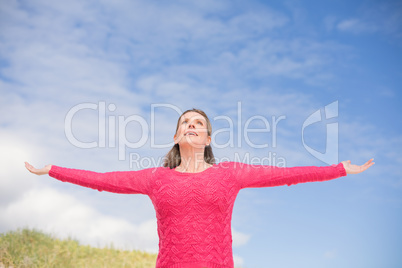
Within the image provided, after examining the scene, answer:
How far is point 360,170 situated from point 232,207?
1.40m

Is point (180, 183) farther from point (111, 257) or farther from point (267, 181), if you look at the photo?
point (111, 257)

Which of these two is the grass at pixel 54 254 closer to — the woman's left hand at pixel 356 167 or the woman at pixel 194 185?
the woman at pixel 194 185

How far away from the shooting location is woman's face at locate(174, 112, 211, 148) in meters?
4.20

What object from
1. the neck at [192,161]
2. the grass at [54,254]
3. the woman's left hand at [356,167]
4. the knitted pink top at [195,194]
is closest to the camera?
the knitted pink top at [195,194]

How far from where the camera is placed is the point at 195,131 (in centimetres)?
425

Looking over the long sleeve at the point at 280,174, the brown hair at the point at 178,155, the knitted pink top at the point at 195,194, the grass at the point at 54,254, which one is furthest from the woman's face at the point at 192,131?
the grass at the point at 54,254

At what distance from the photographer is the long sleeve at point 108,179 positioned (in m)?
4.19

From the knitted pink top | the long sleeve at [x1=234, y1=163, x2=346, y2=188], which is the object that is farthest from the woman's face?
the long sleeve at [x1=234, y1=163, x2=346, y2=188]

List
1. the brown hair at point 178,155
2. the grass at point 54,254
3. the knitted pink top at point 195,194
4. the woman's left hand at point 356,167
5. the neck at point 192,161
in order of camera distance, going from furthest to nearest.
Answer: the grass at point 54,254
the brown hair at point 178,155
the neck at point 192,161
the woman's left hand at point 356,167
the knitted pink top at point 195,194

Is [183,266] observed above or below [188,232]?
below

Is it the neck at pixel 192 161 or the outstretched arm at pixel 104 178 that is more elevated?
the neck at pixel 192 161

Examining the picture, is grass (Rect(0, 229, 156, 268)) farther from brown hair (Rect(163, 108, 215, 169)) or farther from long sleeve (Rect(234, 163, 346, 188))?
long sleeve (Rect(234, 163, 346, 188))

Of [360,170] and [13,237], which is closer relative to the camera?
[360,170]

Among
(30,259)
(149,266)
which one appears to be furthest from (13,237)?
(149,266)
